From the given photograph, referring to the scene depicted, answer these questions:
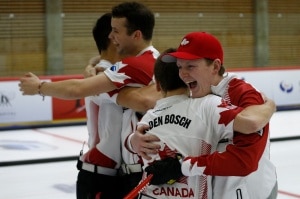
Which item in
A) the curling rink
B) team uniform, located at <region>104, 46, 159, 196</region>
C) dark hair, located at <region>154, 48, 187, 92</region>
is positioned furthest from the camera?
the curling rink

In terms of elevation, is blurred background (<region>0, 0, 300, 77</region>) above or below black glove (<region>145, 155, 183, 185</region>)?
below

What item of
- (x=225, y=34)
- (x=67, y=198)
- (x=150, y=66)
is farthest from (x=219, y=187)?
(x=225, y=34)

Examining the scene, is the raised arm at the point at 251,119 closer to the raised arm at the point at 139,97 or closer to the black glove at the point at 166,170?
the black glove at the point at 166,170

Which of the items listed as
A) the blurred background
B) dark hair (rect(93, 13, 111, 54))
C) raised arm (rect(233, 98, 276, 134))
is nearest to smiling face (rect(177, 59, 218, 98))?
raised arm (rect(233, 98, 276, 134))

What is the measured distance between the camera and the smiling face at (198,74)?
1902 mm

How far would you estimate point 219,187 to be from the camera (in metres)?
1.94

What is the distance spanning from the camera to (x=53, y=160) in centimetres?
754

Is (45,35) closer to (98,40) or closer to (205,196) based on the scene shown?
(98,40)

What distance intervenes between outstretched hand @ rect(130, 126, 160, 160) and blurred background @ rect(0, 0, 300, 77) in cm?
1276

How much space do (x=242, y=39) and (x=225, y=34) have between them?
0.67 m

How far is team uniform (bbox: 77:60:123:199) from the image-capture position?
2742 millimetres

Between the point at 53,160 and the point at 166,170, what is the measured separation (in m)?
5.88

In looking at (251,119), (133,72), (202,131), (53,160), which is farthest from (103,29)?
(53,160)

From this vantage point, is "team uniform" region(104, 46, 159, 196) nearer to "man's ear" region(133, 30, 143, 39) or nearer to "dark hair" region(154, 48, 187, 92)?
"man's ear" region(133, 30, 143, 39)
